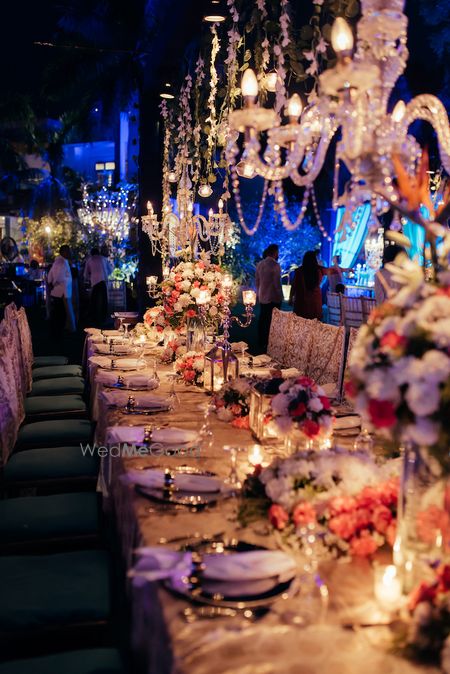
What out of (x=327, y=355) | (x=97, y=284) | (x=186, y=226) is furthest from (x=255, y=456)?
A: (x=97, y=284)

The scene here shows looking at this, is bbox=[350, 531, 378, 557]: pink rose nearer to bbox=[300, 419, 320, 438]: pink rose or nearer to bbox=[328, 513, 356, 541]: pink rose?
bbox=[328, 513, 356, 541]: pink rose

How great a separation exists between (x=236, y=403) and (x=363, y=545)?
57.1 inches

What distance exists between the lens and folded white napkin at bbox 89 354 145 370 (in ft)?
15.1

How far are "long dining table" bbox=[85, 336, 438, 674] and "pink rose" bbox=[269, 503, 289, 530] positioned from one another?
0.04 meters

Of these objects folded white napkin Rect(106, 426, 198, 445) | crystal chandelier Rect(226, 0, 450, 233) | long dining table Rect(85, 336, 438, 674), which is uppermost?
crystal chandelier Rect(226, 0, 450, 233)

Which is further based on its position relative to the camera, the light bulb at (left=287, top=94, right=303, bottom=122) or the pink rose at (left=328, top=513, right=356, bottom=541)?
the light bulb at (left=287, top=94, right=303, bottom=122)

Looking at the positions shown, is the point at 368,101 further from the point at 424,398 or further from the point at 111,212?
the point at 111,212

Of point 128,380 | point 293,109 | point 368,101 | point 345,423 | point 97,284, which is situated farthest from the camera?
point 97,284

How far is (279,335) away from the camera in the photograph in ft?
18.7

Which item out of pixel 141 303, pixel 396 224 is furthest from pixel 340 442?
pixel 141 303

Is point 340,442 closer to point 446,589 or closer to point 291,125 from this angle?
point 291,125

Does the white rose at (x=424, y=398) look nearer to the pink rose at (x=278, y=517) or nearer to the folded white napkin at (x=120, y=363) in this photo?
the pink rose at (x=278, y=517)

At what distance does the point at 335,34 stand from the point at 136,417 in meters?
1.95

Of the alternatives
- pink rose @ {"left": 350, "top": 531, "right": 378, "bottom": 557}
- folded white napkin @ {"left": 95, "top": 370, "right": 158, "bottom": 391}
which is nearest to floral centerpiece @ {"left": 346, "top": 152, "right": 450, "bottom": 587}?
pink rose @ {"left": 350, "top": 531, "right": 378, "bottom": 557}
